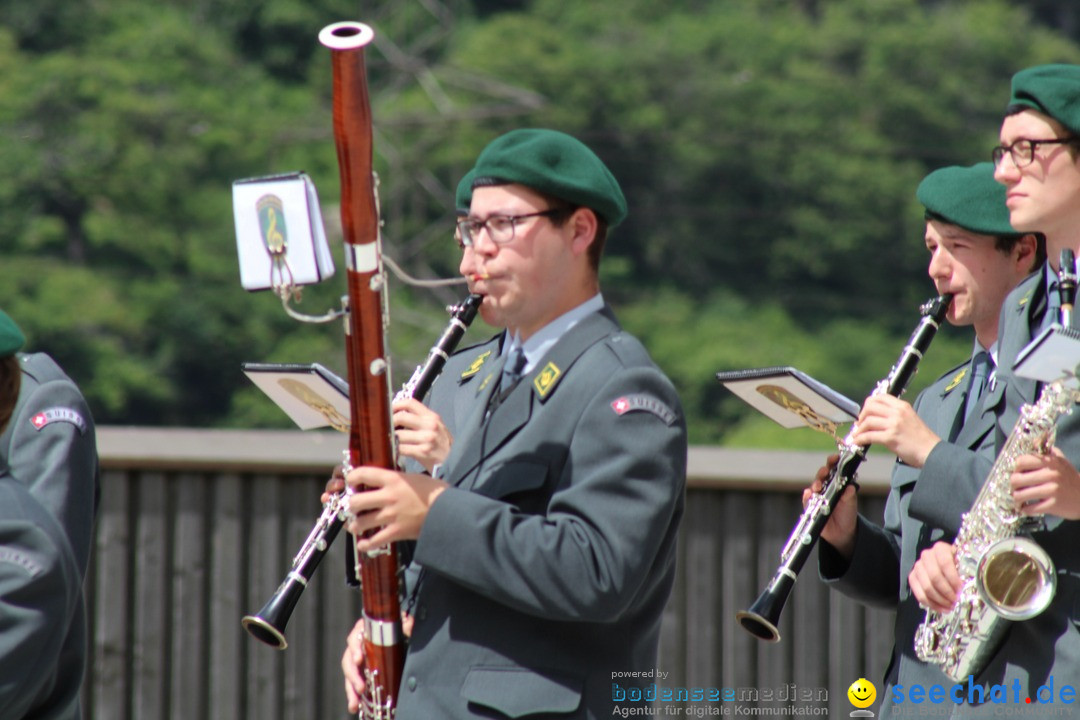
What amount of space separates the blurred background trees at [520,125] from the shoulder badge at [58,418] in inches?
756

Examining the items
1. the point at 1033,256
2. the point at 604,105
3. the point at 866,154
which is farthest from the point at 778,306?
the point at 1033,256

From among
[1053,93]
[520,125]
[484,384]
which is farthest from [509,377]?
[520,125]

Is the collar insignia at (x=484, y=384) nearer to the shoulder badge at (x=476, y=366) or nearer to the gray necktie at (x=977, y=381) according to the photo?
the shoulder badge at (x=476, y=366)

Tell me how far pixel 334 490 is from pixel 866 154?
89.6 ft

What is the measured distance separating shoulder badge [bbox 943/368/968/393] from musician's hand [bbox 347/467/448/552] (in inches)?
53.1

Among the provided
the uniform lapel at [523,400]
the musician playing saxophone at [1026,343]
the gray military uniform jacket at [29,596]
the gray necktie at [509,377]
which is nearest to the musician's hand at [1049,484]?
the musician playing saxophone at [1026,343]

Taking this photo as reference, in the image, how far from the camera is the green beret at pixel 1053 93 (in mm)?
2926

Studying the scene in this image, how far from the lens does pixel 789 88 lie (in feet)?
100

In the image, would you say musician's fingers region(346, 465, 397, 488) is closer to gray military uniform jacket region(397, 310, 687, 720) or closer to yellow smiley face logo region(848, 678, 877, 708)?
gray military uniform jacket region(397, 310, 687, 720)

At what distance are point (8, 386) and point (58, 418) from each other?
0.83m

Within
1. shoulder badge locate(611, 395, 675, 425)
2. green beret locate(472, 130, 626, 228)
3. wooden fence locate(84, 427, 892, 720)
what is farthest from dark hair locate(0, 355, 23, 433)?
wooden fence locate(84, 427, 892, 720)

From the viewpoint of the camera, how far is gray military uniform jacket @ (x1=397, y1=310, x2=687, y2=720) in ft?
8.89

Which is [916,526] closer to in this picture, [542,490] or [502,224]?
[542,490]

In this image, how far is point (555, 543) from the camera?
2713mm
